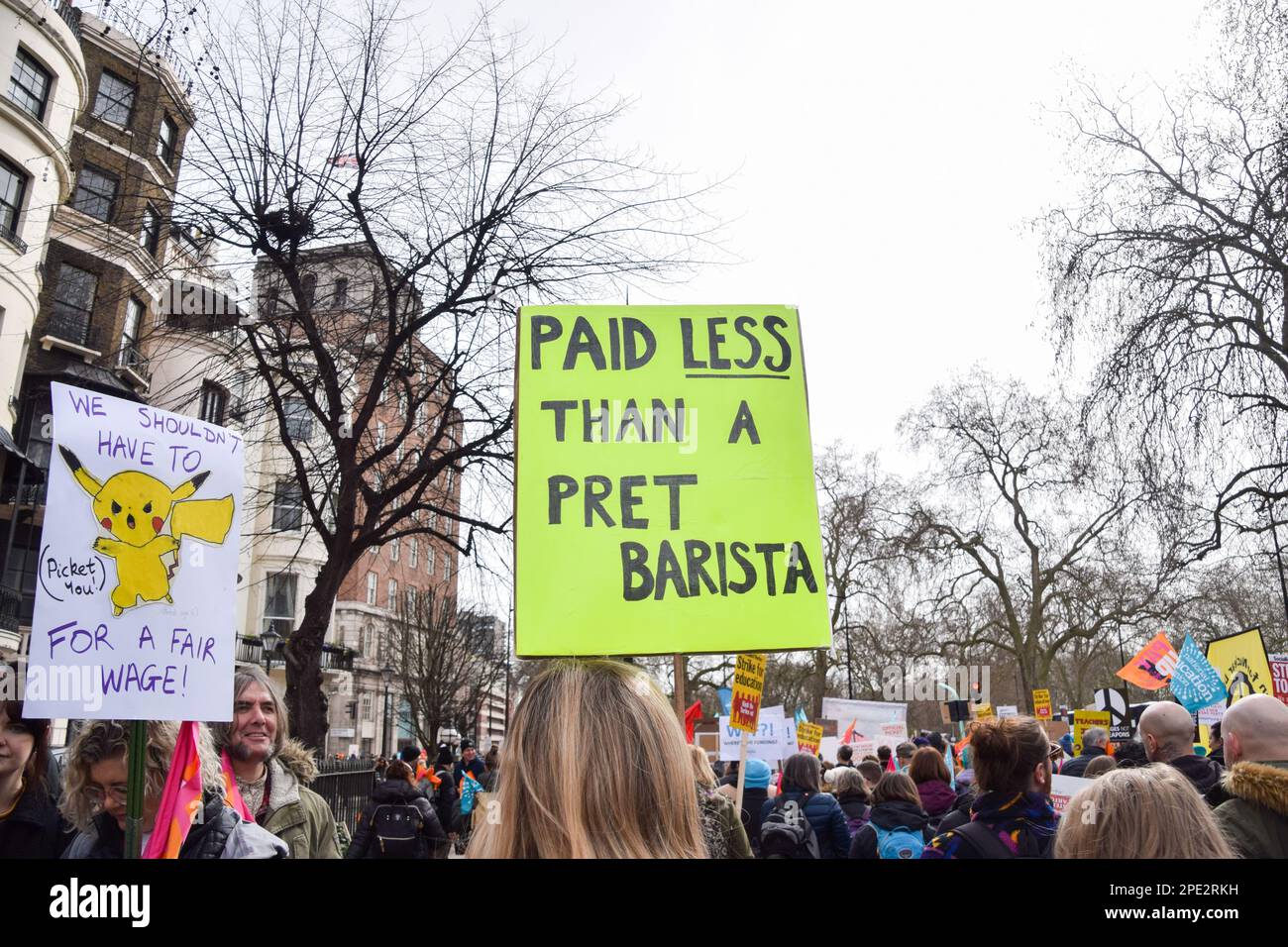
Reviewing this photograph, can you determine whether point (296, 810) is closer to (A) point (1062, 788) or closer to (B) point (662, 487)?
(B) point (662, 487)

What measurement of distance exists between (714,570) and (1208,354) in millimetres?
11620

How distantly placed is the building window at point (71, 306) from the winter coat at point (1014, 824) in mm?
30577

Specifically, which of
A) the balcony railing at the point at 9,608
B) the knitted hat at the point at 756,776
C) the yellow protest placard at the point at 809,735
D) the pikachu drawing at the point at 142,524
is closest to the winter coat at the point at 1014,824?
the pikachu drawing at the point at 142,524

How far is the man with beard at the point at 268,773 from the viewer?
3.92 meters

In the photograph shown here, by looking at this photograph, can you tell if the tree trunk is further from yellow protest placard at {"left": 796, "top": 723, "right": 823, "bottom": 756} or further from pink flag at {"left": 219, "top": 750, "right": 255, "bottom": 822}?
pink flag at {"left": 219, "top": 750, "right": 255, "bottom": 822}

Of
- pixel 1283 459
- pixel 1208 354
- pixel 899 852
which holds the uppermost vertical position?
pixel 1208 354

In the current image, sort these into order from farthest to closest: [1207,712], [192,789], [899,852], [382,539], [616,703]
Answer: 1. [382,539]
2. [1207,712]
3. [899,852]
4. [192,789]
5. [616,703]

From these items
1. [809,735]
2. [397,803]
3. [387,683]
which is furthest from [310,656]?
[387,683]

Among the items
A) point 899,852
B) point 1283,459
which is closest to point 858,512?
point 1283,459

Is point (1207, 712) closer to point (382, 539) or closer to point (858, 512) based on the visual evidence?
point (382, 539)

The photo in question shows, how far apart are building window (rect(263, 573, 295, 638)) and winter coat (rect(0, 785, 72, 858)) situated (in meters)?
39.5

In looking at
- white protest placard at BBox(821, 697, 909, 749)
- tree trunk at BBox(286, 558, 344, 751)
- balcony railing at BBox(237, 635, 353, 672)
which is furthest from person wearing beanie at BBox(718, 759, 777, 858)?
balcony railing at BBox(237, 635, 353, 672)
